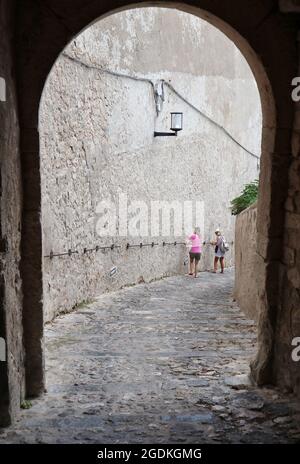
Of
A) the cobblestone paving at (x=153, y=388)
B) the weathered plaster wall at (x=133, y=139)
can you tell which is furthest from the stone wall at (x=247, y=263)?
the weathered plaster wall at (x=133, y=139)

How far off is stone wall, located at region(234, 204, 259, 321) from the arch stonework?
7.50ft

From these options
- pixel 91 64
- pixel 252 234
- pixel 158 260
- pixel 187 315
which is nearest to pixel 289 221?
pixel 252 234

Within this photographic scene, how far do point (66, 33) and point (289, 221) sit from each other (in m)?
1.86

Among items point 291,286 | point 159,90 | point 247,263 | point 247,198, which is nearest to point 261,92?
point 291,286

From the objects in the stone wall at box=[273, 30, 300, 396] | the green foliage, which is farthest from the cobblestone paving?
the green foliage

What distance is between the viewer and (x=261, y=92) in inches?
151

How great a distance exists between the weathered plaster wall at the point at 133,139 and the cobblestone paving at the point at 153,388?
106 cm

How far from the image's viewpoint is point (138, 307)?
7.37 metres

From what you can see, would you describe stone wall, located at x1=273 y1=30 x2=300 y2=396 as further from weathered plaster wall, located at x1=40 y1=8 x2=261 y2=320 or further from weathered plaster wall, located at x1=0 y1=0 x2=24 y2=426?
weathered plaster wall, located at x1=40 y1=8 x2=261 y2=320

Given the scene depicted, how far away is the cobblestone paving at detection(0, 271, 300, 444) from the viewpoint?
3107 millimetres

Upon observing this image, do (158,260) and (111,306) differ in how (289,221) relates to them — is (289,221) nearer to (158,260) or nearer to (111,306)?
(111,306)

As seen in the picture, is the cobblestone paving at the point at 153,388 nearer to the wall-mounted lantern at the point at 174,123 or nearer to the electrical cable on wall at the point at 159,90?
the electrical cable on wall at the point at 159,90

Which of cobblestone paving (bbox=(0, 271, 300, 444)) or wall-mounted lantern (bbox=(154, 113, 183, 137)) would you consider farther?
wall-mounted lantern (bbox=(154, 113, 183, 137))

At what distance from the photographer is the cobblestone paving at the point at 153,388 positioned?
3.11m
